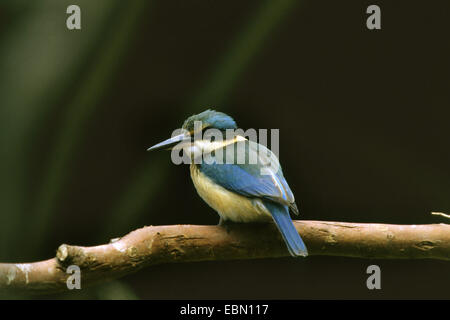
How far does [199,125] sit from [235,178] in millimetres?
213

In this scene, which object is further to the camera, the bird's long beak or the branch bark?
the bird's long beak

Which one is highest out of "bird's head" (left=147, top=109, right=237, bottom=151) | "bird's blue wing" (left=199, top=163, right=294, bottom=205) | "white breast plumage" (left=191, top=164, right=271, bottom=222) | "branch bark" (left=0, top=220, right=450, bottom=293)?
"bird's head" (left=147, top=109, right=237, bottom=151)

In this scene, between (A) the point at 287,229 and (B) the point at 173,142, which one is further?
(B) the point at 173,142

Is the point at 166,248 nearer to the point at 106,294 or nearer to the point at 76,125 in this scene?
the point at 106,294

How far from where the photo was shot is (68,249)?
1.40 m

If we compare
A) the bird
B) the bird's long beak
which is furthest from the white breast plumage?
the bird's long beak

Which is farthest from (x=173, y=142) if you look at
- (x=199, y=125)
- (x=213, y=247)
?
(x=213, y=247)

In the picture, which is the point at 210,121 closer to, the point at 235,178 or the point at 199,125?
the point at 199,125

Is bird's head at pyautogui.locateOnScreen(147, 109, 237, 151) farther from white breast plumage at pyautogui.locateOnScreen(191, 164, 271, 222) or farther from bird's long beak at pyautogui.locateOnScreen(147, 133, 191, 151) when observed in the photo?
white breast plumage at pyautogui.locateOnScreen(191, 164, 271, 222)

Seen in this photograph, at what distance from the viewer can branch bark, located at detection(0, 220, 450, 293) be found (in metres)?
1.47

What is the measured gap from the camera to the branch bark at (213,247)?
1.47 meters

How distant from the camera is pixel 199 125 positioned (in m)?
1.82

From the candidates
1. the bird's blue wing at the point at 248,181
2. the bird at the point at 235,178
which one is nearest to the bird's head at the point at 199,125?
the bird at the point at 235,178

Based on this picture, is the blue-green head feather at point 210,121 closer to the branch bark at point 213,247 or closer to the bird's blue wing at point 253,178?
the bird's blue wing at point 253,178
